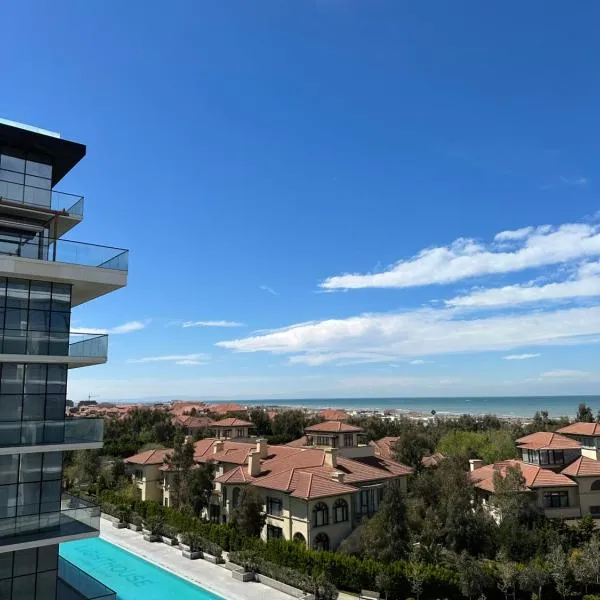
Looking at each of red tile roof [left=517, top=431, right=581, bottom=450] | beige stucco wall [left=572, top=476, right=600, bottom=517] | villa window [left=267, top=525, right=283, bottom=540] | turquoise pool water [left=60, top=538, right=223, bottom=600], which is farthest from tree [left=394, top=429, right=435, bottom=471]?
turquoise pool water [left=60, top=538, right=223, bottom=600]

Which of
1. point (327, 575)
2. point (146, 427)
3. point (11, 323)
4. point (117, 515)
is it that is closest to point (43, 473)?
point (11, 323)

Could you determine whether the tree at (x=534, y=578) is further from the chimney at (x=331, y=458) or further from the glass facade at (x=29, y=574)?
the glass facade at (x=29, y=574)

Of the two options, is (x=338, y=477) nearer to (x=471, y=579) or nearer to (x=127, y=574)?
(x=471, y=579)

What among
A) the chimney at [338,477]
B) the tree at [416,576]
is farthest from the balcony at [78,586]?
the chimney at [338,477]

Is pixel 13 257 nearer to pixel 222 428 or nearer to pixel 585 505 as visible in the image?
pixel 585 505

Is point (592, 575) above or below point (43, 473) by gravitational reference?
below

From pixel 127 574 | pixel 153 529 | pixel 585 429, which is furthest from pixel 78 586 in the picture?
pixel 585 429

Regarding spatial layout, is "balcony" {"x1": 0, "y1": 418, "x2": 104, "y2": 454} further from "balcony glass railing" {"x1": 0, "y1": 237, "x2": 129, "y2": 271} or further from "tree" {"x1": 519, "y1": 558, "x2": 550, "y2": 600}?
"tree" {"x1": 519, "y1": 558, "x2": 550, "y2": 600}
